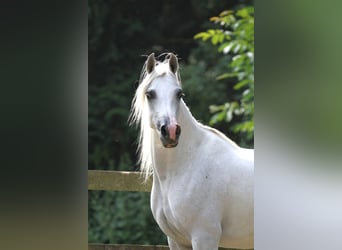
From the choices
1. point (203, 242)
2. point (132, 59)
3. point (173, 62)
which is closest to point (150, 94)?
point (173, 62)

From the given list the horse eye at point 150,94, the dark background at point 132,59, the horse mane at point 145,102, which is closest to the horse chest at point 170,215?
the horse mane at point 145,102

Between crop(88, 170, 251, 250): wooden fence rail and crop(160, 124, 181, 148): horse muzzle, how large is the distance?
3.22ft

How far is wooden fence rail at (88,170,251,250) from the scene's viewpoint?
12.2ft

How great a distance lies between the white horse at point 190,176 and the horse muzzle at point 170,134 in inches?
1.9

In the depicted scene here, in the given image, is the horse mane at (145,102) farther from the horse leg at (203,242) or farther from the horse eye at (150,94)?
the horse leg at (203,242)

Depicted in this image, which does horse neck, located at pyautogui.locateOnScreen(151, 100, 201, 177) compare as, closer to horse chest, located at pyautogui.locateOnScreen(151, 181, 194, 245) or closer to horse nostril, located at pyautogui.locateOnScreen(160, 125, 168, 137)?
horse chest, located at pyautogui.locateOnScreen(151, 181, 194, 245)

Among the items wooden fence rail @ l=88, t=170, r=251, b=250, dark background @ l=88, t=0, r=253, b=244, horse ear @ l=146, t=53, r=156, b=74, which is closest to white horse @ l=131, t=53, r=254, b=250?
horse ear @ l=146, t=53, r=156, b=74

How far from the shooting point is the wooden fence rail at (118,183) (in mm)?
3711
